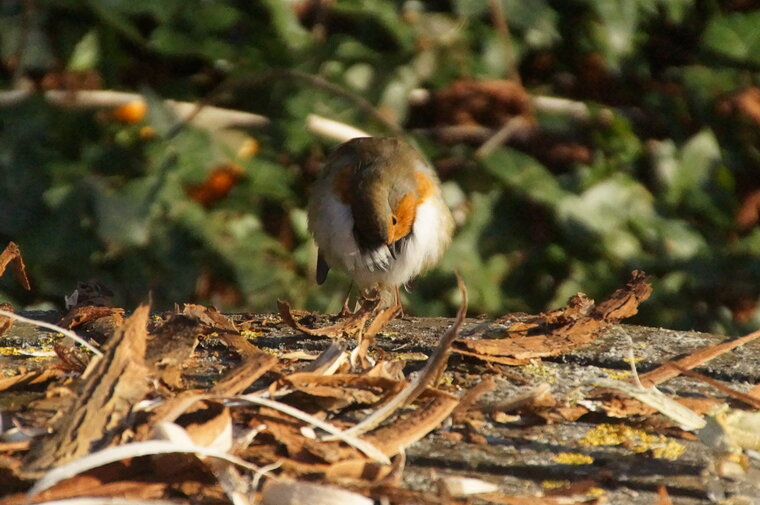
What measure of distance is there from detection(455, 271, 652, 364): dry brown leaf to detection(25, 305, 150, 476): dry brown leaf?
0.62 meters

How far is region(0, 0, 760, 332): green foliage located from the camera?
350 centimetres

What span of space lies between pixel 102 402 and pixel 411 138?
2485mm

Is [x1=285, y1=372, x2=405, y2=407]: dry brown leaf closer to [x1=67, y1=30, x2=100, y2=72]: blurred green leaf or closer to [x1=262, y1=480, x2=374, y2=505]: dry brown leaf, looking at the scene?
[x1=262, y1=480, x2=374, y2=505]: dry brown leaf

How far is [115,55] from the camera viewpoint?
3621 mm

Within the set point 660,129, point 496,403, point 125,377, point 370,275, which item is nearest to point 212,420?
point 125,377

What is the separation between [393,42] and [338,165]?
43 cm

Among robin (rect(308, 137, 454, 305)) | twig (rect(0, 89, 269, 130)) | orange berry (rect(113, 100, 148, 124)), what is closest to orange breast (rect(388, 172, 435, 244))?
robin (rect(308, 137, 454, 305))

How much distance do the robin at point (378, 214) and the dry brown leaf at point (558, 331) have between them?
4.18 feet

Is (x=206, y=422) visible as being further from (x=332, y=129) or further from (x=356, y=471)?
(x=332, y=129)

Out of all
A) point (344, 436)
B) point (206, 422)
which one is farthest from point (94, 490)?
point (344, 436)

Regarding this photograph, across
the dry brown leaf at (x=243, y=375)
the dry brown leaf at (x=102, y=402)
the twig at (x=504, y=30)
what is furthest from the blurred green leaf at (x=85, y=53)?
the dry brown leaf at (x=102, y=402)

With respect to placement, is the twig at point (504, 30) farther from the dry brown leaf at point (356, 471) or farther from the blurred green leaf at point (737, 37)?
the dry brown leaf at point (356, 471)

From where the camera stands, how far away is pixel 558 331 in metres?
2.07

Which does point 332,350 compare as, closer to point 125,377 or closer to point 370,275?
point 125,377
